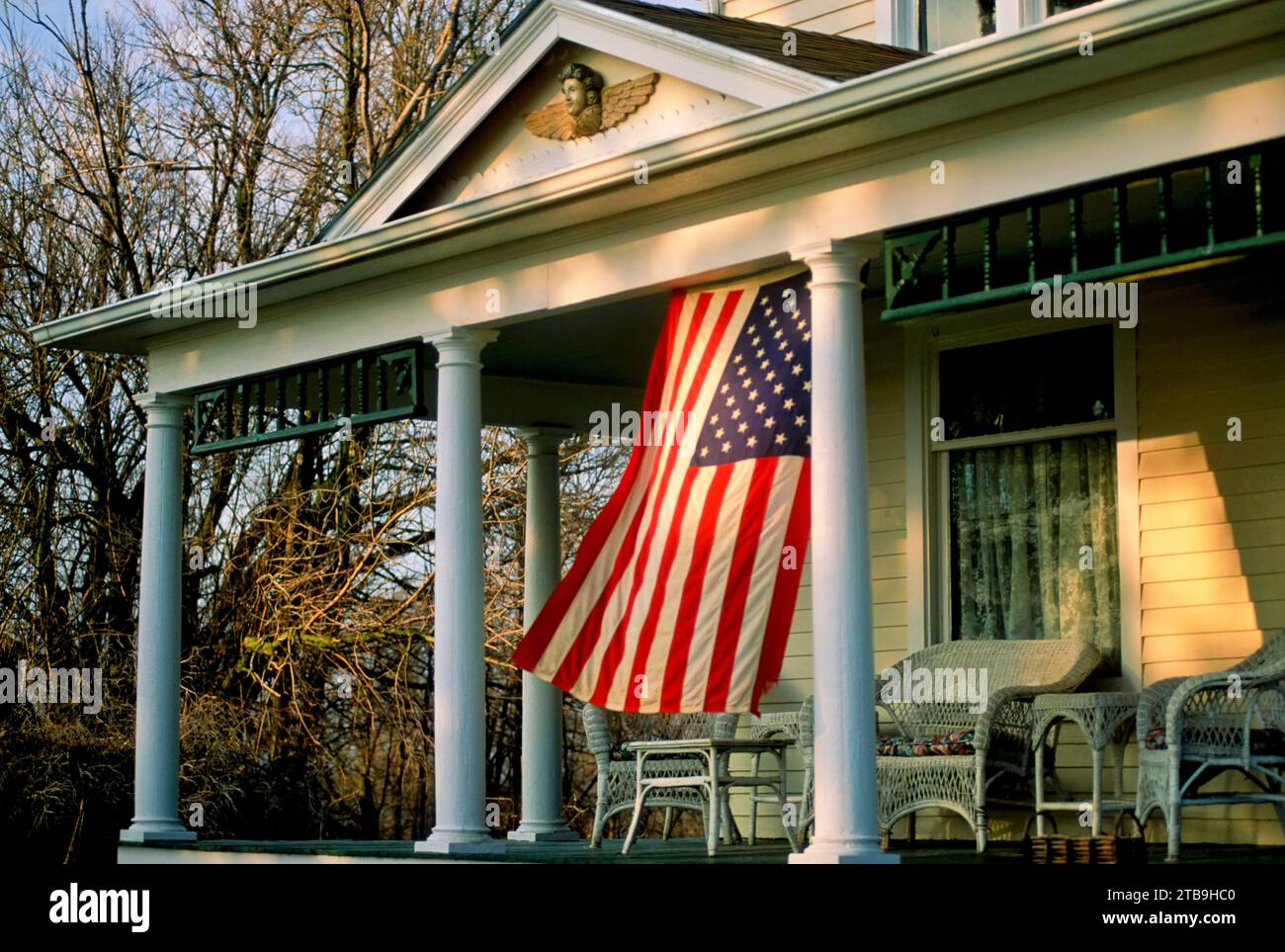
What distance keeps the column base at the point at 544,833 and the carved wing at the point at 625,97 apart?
473 cm

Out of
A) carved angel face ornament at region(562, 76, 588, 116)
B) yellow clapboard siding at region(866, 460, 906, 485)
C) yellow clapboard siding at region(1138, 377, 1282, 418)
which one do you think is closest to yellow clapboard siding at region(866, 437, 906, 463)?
yellow clapboard siding at region(866, 460, 906, 485)

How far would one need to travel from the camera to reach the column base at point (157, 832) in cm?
1148

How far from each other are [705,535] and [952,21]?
4.39m

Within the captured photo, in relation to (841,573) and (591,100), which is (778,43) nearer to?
(591,100)

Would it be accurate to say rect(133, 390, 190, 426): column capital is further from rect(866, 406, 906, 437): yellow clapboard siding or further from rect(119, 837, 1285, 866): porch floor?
rect(866, 406, 906, 437): yellow clapboard siding

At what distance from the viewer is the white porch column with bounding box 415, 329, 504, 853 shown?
9.80 metres

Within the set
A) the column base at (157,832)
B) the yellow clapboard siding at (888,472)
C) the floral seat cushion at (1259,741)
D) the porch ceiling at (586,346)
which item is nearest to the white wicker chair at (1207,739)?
the floral seat cushion at (1259,741)

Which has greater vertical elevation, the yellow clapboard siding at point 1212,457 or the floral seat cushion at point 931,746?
the yellow clapboard siding at point 1212,457

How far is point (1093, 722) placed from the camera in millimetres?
9047

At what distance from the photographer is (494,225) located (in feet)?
31.4

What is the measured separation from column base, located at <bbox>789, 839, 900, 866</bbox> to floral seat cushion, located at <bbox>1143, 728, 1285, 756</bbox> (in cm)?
134

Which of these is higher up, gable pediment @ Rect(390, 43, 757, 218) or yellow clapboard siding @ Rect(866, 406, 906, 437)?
gable pediment @ Rect(390, 43, 757, 218)

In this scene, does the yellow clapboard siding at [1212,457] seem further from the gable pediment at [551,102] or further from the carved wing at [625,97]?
the carved wing at [625,97]
